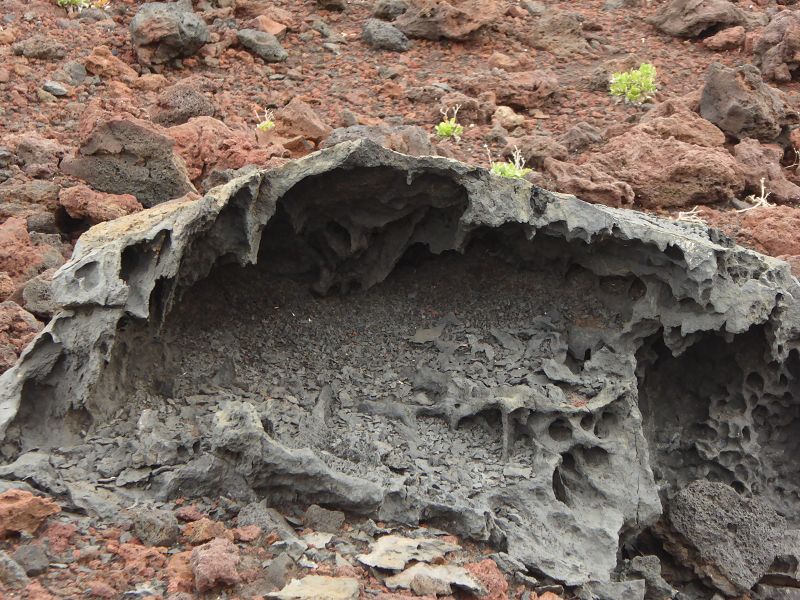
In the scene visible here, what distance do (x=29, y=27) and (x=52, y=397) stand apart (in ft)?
20.1

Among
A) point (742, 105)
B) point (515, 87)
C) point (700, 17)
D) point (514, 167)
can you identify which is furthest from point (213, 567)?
point (700, 17)

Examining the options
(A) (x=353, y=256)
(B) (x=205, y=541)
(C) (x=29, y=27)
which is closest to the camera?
(B) (x=205, y=541)

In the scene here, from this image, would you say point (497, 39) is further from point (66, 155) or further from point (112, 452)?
point (112, 452)

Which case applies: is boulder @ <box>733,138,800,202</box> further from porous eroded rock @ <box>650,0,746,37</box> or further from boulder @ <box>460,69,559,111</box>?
porous eroded rock @ <box>650,0,746,37</box>

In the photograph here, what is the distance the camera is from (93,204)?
6.32 metres

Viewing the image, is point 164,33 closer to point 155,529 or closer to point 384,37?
point 384,37

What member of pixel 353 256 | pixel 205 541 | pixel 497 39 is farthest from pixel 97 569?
pixel 497 39

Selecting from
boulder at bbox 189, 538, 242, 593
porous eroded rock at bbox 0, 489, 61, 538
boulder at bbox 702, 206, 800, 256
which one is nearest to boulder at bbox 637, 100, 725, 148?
boulder at bbox 702, 206, 800, 256

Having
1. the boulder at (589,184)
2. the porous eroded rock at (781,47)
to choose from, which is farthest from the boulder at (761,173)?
the porous eroded rock at (781,47)

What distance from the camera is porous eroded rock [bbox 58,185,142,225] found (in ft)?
20.7

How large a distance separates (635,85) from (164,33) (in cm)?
418

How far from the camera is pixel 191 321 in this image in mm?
4668

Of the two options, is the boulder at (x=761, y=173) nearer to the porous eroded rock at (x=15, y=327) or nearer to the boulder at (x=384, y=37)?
the boulder at (x=384, y=37)

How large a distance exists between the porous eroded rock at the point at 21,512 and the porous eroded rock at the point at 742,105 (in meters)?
6.66
